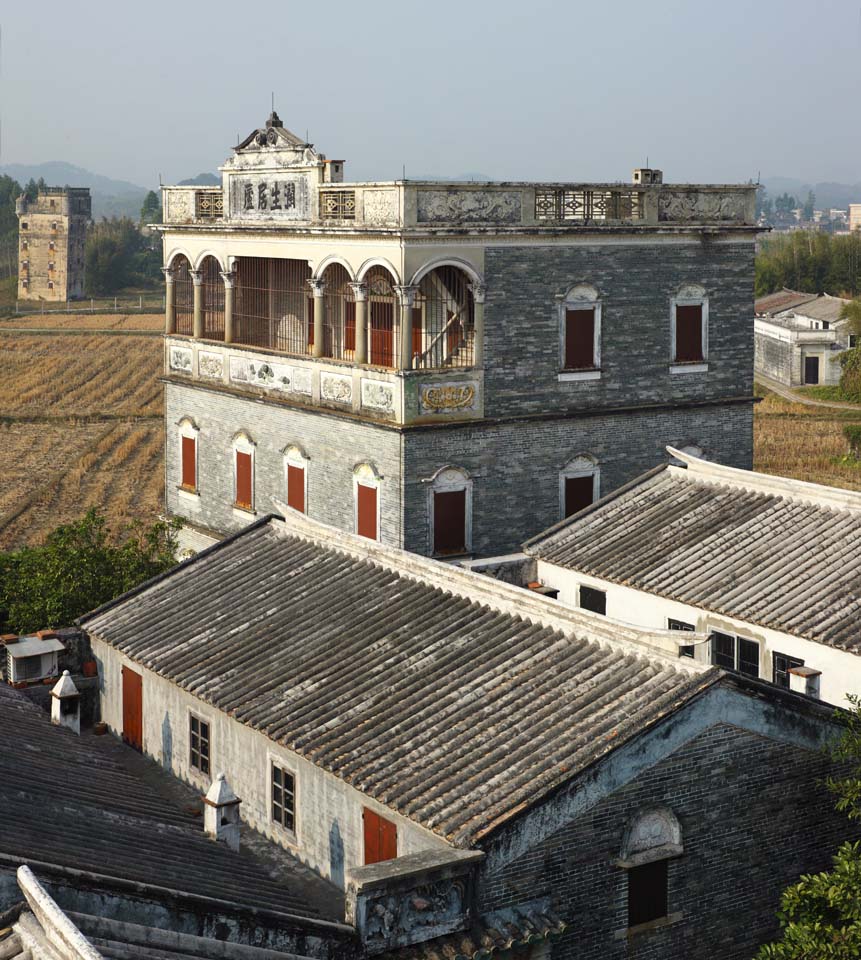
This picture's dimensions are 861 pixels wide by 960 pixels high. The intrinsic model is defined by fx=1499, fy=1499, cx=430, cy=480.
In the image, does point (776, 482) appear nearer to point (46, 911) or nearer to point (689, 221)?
point (689, 221)

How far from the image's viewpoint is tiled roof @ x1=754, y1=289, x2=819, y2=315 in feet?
309

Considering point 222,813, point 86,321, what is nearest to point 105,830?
point 222,813

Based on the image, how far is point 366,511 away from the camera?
28.8 m

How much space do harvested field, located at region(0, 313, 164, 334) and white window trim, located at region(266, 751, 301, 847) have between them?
88093mm

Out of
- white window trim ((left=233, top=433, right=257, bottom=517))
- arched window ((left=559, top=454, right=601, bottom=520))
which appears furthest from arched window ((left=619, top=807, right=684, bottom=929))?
white window trim ((left=233, top=433, right=257, bottom=517))

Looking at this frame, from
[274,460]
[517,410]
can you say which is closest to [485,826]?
[517,410]

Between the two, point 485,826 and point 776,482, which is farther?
point 776,482

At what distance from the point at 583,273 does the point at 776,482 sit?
675 cm

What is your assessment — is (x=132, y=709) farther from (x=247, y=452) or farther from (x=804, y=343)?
(x=804, y=343)

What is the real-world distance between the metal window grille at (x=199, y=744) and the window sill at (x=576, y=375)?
12005 mm

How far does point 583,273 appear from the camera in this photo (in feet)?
96.5

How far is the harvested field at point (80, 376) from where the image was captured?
69500mm

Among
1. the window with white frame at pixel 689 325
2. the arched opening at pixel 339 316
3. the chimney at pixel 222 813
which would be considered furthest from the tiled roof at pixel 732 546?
the chimney at pixel 222 813

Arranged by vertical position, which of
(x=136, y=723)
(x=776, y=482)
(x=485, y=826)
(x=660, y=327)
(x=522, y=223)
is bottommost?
(x=136, y=723)
